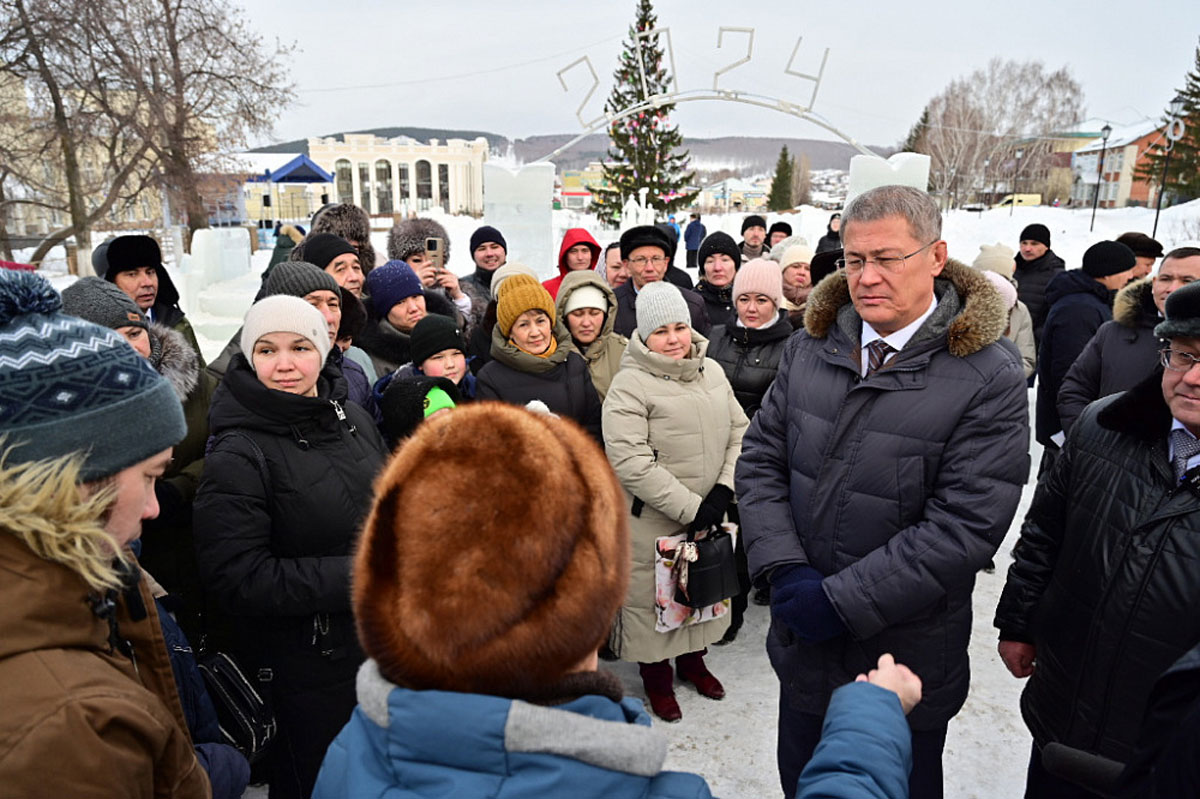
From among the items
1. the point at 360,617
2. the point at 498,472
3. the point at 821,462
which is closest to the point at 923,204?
the point at 821,462

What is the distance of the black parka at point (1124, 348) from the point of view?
3902 millimetres

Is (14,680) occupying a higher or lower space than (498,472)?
lower

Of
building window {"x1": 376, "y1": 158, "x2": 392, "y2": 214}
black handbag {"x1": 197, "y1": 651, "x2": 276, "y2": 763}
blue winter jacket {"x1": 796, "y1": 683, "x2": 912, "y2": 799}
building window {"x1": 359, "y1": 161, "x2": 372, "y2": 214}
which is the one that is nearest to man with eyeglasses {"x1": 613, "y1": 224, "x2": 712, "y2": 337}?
black handbag {"x1": 197, "y1": 651, "x2": 276, "y2": 763}

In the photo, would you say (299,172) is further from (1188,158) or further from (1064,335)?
(1188,158)

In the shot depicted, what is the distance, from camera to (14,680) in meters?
1.04

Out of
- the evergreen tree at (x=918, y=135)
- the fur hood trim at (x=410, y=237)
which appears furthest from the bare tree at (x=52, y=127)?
the evergreen tree at (x=918, y=135)

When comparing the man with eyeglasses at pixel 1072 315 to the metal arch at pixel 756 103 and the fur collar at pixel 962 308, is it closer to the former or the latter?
the fur collar at pixel 962 308

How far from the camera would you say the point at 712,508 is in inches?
138

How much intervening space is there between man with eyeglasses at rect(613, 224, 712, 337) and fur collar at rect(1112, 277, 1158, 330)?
7.92ft

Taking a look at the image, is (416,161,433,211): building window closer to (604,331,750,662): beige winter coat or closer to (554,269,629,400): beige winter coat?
(554,269,629,400): beige winter coat

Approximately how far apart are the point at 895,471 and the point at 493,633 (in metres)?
1.57

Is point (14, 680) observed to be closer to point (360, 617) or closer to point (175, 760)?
point (175, 760)

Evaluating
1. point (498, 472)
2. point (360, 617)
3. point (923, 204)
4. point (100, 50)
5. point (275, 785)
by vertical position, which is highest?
point (100, 50)

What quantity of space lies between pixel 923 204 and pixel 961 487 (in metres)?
0.86
